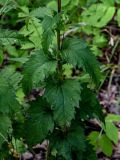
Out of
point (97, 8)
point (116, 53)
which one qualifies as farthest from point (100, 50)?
point (97, 8)

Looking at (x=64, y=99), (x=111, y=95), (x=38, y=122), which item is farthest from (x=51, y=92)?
(x=111, y=95)

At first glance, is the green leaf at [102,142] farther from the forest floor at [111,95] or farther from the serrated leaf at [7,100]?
the serrated leaf at [7,100]

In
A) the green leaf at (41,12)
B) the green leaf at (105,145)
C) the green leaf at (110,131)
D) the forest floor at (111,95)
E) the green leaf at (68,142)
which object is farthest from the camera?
the forest floor at (111,95)

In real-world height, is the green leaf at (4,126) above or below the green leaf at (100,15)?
below

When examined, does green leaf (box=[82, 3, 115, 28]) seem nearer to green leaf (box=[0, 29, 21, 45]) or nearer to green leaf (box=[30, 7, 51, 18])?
green leaf (box=[30, 7, 51, 18])

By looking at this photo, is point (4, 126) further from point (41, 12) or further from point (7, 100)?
point (41, 12)

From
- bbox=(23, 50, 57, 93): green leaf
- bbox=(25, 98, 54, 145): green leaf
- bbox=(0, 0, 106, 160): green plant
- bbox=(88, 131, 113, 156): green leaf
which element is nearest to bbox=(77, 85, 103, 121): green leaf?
bbox=(0, 0, 106, 160): green plant

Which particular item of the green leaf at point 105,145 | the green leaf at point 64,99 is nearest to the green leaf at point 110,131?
the green leaf at point 105,145

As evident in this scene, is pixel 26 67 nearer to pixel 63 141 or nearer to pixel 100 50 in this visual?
pixel 63 141
